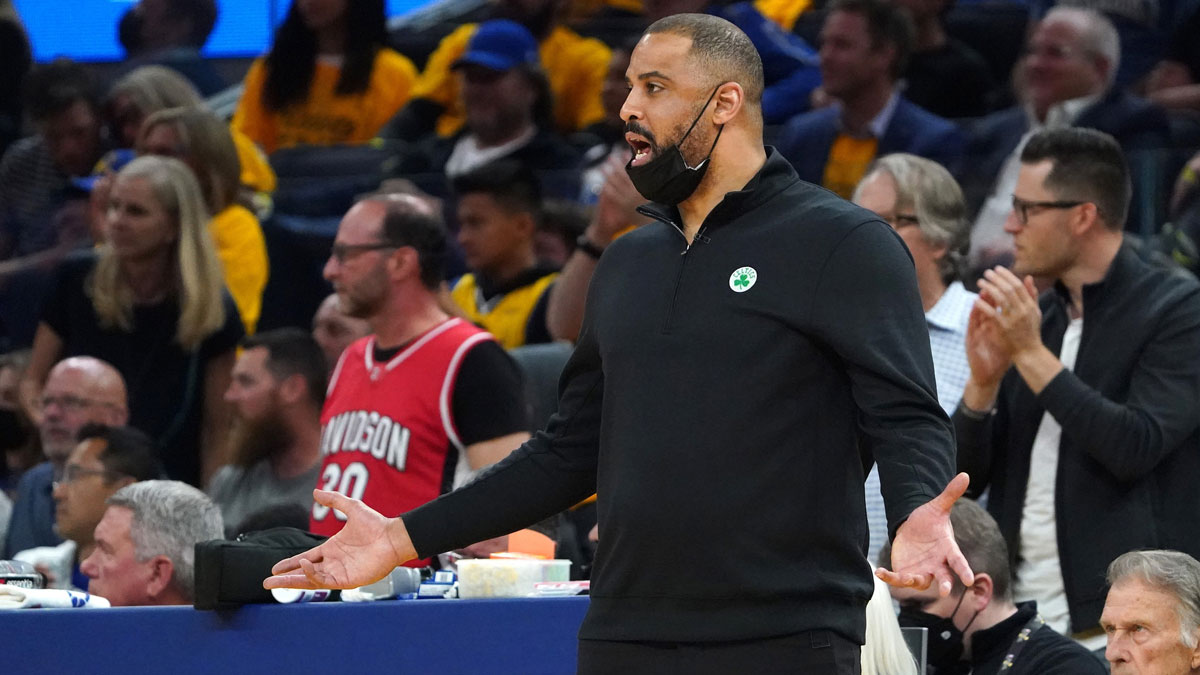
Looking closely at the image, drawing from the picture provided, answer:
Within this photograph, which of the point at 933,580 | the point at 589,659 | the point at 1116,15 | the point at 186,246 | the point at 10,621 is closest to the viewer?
the point at 933,580

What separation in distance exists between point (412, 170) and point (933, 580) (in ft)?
19.5

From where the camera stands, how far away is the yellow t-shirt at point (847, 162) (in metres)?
6.62

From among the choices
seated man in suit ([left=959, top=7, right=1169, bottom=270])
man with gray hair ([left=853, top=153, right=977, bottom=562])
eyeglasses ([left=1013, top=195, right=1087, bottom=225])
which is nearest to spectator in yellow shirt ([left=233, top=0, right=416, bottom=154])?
seated man in suit ([left=959, top=7, right=1169, bottom=270])

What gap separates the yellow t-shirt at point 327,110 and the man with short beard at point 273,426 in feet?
9.40

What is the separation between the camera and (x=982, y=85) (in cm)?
744

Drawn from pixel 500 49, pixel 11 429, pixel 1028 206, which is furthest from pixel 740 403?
pixel 500 49

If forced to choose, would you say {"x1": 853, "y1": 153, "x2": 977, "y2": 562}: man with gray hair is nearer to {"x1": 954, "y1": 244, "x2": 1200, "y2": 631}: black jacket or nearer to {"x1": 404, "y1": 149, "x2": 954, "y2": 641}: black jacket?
{"x1": 954, "y1": 244, "x2": 1200, "y2": 631}: black jacket

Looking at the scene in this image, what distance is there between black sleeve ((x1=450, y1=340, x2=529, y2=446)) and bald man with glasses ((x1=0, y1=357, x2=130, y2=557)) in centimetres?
173

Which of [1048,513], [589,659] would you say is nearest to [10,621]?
[589,659]

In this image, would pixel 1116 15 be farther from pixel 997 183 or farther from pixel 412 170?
pixel 412 170

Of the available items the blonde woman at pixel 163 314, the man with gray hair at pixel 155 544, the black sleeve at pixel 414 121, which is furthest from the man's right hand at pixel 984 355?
the black sleeve at pixel 414 121

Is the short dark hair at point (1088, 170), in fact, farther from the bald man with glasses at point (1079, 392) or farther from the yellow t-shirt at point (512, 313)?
the yellow t-shirt at point (512, 313)

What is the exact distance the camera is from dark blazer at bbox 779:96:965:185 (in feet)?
21.7

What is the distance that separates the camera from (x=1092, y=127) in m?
6.26
